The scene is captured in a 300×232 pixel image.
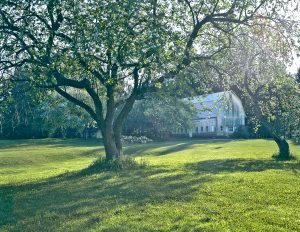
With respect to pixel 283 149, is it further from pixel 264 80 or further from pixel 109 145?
pixel 109 145

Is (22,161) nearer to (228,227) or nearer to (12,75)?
(12,75)

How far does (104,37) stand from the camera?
15328 mm

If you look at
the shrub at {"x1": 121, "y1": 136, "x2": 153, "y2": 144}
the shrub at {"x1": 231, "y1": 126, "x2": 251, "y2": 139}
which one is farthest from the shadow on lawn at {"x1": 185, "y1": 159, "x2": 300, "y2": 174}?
the shrub at {"x1": 231, "y1": 126, "x2": 251, "y2": 139}

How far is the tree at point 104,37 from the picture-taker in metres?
15.9

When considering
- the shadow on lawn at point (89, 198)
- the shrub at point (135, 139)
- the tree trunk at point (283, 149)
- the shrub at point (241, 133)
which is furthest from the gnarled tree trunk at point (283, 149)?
the shrub at point (241, 133)

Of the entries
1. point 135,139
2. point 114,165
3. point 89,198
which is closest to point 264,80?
point 114,165

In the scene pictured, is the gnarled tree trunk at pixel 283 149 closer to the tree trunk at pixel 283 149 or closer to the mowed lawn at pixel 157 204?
Result: the tree trunk at pixel 283 149

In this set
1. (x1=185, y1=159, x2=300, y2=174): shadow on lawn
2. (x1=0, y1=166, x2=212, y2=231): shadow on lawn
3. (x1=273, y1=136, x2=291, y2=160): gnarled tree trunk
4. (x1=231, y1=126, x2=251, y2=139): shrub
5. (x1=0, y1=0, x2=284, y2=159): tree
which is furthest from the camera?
(x1=231, y1=126, x2=251, y2=139): shrub

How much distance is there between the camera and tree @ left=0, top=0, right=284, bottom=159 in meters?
15.9

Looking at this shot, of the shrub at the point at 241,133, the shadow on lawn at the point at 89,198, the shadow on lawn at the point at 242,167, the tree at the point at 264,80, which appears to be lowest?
the shadow on lawn at the point at 89,198

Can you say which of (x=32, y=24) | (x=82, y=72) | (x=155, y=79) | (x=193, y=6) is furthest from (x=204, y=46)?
(x=32, y=24)

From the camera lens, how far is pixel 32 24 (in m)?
18.0

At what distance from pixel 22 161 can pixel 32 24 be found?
66.2ft

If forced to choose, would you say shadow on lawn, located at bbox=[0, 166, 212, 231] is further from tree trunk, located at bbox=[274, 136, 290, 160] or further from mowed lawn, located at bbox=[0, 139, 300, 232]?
tree trunk, located at bbox=[274, 136, 290, 160]
